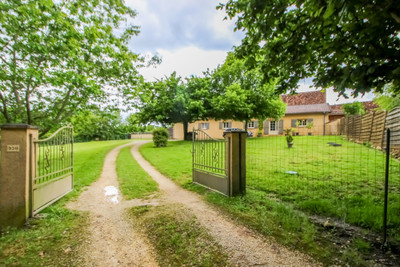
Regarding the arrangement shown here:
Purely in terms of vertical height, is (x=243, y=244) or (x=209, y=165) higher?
(x=209, y=165)

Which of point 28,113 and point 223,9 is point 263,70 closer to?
point 223,9

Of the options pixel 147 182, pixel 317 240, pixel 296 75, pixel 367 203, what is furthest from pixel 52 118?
pixel 367 203

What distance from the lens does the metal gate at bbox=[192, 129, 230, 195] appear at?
5.10 metres

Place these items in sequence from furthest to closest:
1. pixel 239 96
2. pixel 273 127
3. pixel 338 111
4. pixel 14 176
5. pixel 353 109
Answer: pixel 338 111
pixel 273 127
pixel 353 109
pixel 239 96
pixel 14 176

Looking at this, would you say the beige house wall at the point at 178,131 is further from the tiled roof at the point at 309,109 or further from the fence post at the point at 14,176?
the fence post at the point at 14,176

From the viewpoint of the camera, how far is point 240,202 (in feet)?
14.3

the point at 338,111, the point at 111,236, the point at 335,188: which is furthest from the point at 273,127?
the point at 111,236

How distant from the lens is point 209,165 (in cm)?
586

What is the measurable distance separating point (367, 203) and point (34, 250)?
593 centimetres

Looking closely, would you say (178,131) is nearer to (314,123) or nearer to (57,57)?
(314,123)

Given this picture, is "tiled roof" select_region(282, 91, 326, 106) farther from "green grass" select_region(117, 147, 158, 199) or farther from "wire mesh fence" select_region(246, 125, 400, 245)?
"green grass" select_region(117, 147, 158, 199)

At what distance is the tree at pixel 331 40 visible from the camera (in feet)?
9.66

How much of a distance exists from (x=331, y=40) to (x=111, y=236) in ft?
17.8

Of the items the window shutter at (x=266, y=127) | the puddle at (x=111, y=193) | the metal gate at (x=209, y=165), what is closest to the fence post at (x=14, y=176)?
the puddle at (x=111, y=193)
